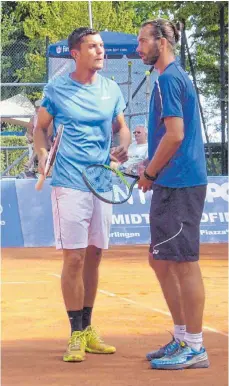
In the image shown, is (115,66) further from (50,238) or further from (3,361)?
(3,361)

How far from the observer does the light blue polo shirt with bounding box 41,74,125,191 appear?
Result: 6875mm

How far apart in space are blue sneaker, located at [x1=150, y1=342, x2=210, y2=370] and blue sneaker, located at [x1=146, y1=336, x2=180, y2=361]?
104 mm

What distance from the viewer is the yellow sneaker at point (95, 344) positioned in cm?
688

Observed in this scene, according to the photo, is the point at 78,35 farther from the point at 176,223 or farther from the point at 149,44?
the point at 176,223

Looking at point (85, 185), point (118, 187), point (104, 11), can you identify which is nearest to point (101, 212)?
point (85, 185)

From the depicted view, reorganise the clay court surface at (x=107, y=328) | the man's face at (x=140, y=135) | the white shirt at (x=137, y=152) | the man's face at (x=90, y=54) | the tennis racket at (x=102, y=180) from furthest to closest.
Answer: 1. the white shirt at (x=137, y=152)
2. the man's face at (x=140, y=135)
3. the man's face at (x=90, y=54)
4. the tennis racket at (x=102, y=180)
5. the clay court surface at (x=107, y=328)

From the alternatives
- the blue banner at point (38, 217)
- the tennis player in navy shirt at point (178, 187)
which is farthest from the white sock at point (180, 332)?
the blue banner at point (38, 217)

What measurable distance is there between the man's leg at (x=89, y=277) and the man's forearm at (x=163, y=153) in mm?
1077

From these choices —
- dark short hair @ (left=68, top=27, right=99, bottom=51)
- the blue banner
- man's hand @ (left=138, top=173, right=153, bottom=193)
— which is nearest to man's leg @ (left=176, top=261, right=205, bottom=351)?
man's hand @ (left=138, top=173, right=153, bottom=193)

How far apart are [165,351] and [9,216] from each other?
33.3 ft

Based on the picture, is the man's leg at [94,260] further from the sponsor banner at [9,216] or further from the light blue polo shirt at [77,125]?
the sponsor banner at [9,216]

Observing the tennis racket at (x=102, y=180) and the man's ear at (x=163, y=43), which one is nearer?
the man's ear at (x=163, y=43)

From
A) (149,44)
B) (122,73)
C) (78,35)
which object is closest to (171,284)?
(149,44)

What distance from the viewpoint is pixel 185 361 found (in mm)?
6285
